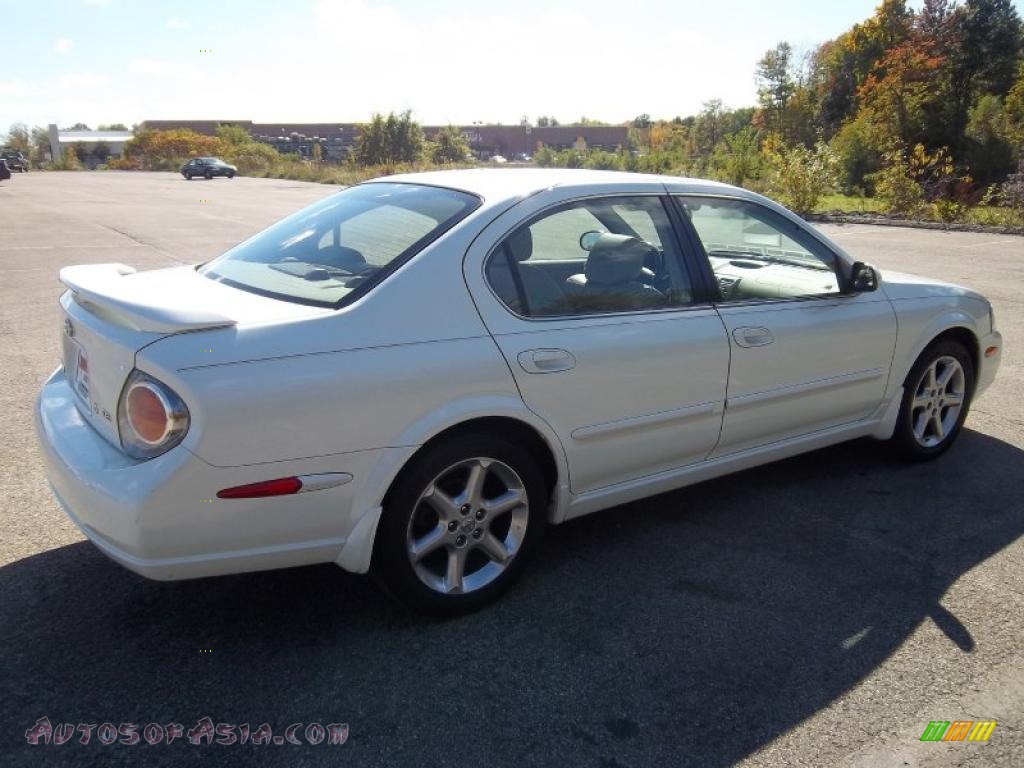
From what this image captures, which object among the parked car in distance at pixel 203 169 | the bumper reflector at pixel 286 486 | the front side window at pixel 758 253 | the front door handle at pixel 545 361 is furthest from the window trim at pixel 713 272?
the parked car in distance at pixel 203 169

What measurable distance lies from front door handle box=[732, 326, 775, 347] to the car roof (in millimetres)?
708

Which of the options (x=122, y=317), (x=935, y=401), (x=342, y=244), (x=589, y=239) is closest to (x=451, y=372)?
(x=342, y=244)

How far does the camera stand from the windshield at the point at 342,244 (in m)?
3.04

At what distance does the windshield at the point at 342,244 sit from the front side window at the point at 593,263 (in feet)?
0.96

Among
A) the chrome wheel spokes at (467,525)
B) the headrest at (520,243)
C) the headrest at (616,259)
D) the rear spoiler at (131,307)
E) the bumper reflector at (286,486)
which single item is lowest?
the chrome wheel spokes at (467,525)

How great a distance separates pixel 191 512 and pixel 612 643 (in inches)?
58.3

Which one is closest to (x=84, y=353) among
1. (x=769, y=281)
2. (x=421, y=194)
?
(x=421, y=194)

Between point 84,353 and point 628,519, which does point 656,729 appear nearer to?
point 628,519

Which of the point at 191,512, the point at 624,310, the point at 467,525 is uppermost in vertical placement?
the point at 624,310

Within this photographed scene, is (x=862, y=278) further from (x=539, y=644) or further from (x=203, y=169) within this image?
(x=203, y=169)

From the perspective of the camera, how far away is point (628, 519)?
13.1 feet

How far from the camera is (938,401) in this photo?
4660mm

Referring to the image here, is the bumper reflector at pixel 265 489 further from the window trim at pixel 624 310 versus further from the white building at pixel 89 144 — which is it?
the white building at pixel 89 144

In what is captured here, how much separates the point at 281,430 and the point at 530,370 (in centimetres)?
94
